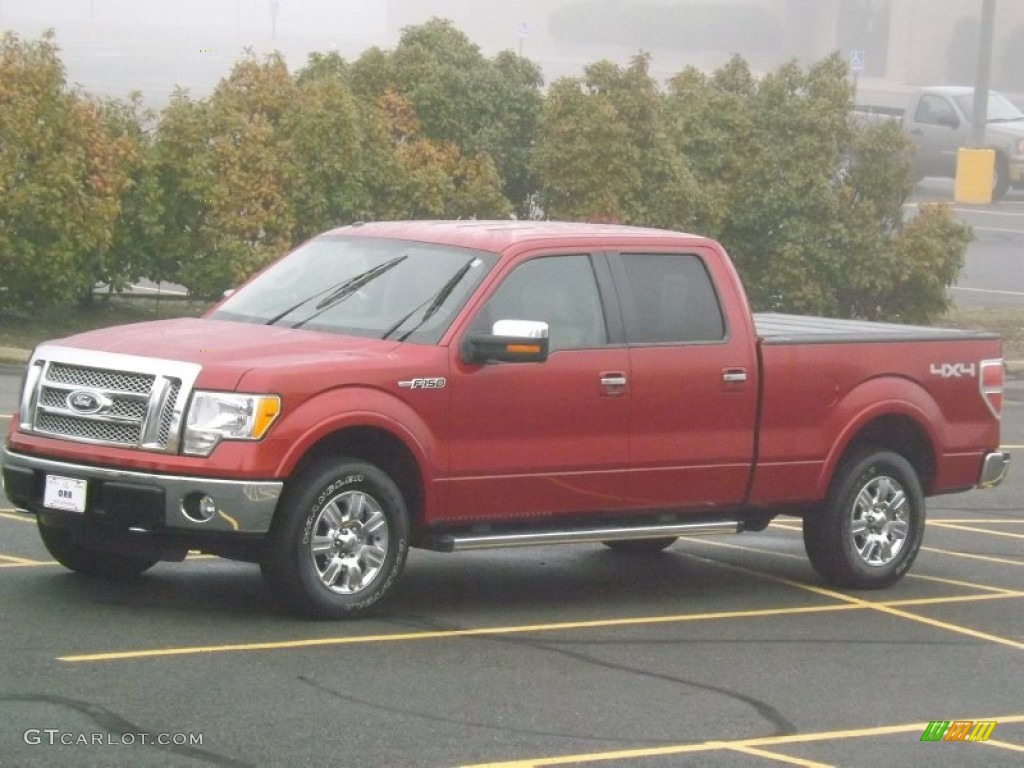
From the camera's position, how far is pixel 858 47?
85.8 meters

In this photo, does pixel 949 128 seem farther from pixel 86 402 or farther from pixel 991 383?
pixel 86 402

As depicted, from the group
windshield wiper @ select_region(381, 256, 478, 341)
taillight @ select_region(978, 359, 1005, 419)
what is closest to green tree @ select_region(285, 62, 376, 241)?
taillight @ select_region(978, 359, 1005, 419)

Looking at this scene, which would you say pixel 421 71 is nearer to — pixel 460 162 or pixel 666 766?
pixel 460 162

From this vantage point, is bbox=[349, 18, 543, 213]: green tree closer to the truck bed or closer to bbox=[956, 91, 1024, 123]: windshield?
the truck bed

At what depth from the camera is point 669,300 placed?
1084cm

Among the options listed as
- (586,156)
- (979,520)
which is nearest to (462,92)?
(586,156)

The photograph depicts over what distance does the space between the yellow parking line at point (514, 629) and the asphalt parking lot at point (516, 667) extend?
2cm

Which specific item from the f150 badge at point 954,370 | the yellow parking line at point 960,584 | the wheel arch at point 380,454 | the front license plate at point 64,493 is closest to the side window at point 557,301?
the wheel arch at point 380,454

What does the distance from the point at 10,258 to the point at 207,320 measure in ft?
35.7

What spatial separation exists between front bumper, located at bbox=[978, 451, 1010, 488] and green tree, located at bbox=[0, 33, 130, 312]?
11.2 meters

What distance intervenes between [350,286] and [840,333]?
282cm

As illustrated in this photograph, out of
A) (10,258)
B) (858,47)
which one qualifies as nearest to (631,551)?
(10,258)

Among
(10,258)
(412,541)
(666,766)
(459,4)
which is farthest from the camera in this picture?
(459,4)

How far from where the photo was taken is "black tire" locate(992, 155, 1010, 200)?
4341 centimetres
